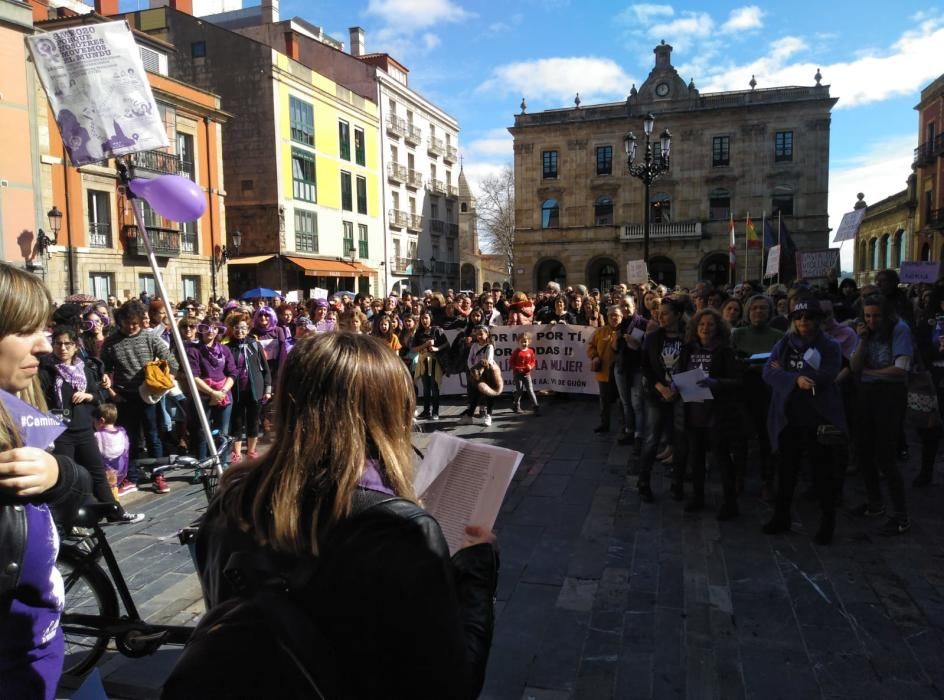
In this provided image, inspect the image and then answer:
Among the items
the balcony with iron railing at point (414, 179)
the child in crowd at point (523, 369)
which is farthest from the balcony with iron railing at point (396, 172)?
the child in crowd at point (523, 369)

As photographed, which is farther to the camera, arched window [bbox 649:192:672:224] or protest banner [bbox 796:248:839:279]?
arched window [bbox 649:192:672:224]

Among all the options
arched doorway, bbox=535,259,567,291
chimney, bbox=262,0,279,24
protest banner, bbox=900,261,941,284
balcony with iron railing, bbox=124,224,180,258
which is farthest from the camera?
arched doorway, bbox=535,259,567,291

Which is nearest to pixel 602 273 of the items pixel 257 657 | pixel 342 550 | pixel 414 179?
pixel 414 179

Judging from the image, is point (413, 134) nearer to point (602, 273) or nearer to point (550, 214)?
point (550, 214)

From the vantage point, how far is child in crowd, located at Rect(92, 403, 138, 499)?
6305 mm

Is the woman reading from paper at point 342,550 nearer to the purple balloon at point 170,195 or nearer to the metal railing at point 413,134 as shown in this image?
the purple balloon at point 170,195

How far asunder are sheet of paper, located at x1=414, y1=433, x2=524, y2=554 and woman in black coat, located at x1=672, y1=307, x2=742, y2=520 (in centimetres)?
386

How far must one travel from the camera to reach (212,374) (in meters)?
7.18

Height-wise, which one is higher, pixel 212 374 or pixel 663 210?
pixel 663 210

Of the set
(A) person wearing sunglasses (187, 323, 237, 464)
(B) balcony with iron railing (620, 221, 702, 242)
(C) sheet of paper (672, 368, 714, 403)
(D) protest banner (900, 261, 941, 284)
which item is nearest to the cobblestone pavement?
(C) sheet of paper (672, 368, 714, 403)

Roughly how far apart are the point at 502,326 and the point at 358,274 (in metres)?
26.6

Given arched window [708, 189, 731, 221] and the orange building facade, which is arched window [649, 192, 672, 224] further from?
the orange building facade

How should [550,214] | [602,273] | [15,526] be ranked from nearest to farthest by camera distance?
[15,526] → [550,214] → [602,273]

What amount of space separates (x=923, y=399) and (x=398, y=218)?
127 feet
